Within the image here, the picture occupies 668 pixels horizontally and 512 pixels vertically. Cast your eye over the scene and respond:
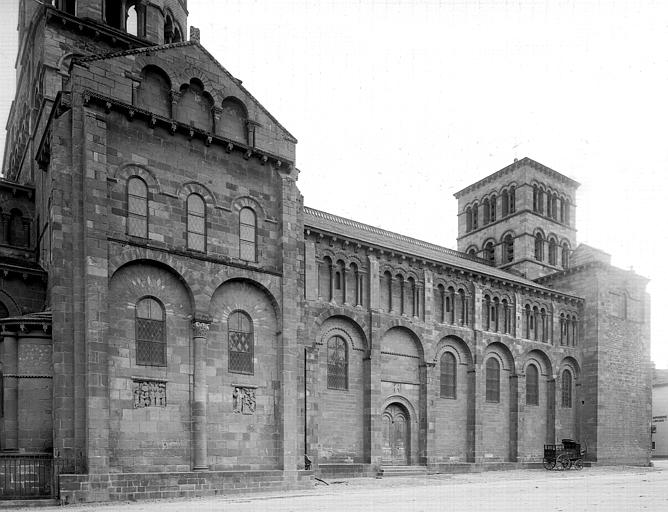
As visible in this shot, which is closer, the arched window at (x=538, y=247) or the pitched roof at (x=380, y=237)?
the pitched roof at (x=380, y=237)

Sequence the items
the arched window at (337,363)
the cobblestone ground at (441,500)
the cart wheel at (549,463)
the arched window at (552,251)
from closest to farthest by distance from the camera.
→ the cobblestone ground at (441,500)
the arched window at (337,363)
the cart wheel at (549,463)
the arched window at (552,251)

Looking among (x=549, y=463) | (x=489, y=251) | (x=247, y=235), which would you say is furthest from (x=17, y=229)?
(x=489, y=251)

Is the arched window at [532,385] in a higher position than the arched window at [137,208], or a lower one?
lower

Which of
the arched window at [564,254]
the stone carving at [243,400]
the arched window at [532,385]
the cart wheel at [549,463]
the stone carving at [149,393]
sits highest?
the arched window at [564,254]

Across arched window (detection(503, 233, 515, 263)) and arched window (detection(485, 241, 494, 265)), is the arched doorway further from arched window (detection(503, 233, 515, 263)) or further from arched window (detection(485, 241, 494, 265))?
arched window (detection(485, 241, 494, 265))

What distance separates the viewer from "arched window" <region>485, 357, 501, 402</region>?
1713 inches

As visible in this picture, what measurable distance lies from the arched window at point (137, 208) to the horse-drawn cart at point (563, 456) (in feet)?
99.5

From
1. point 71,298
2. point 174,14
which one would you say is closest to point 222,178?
point 71,298

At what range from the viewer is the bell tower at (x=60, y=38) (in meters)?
29.8

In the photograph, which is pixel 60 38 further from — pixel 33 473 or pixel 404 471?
pixel 404 471

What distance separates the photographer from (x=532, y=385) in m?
46.8

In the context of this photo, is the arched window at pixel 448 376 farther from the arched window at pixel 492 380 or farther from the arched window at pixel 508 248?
the arched window at pixel 508 248

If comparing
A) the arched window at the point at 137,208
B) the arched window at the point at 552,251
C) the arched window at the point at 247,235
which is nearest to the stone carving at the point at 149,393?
the arched window at the point at 137,208

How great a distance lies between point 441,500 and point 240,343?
33.9 ft
